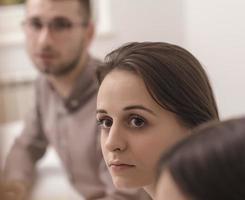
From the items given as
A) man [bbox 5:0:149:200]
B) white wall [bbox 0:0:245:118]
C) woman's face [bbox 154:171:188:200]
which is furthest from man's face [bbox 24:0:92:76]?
woman's face [bbox 154:171:188:200]

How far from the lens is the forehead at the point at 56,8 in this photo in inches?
52.1

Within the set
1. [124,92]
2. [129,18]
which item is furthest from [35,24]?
[124,92]

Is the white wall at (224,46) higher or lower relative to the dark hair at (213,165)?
lower

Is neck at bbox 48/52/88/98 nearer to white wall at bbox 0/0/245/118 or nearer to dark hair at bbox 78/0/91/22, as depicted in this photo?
dark hair at bbox 78/0/91/22

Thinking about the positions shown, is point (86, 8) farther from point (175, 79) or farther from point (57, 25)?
point (175, 79)

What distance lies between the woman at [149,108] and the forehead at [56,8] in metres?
0.70

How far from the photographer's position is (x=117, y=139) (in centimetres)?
63

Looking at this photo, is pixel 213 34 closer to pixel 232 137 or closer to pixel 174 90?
pixel 174 90

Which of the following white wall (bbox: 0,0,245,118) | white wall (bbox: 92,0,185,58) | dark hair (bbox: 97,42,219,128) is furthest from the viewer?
white wall (bbox: 92,0,185,58)

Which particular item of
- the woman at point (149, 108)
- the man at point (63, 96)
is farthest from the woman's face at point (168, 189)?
the man at point (63, 96)

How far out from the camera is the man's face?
1.34 m

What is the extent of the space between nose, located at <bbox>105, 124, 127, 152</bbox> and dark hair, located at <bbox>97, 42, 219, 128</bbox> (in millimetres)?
57

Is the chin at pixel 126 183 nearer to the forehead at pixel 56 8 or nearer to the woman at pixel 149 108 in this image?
the woman at pixel 149 108

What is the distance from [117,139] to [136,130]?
0.08 ft
